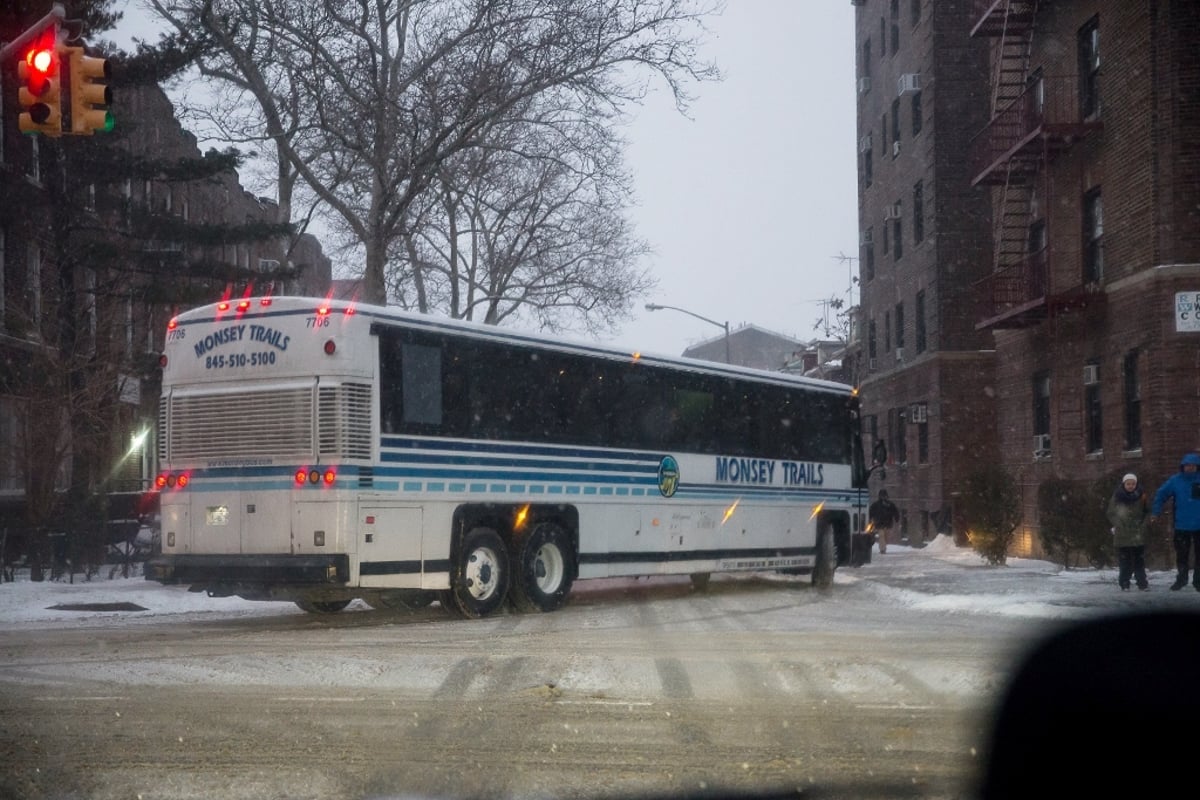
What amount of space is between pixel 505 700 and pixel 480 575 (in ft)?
21.7

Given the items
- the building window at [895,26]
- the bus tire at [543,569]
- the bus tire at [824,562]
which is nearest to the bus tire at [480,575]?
the bus tire at [543,569]

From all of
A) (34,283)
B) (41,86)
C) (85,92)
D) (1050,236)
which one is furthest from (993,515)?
(34,283)

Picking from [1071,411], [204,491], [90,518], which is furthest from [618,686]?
[1071,411]

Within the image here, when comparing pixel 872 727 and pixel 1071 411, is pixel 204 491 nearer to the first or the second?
pixel 872 727

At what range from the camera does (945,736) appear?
8289 mm

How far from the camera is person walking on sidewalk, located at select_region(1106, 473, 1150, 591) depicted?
62.0ft

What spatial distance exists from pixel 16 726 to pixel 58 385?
15.4 m

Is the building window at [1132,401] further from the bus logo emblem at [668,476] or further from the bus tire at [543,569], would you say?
the bus tire at [543,569]

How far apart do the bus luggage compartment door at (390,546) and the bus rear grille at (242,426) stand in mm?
963

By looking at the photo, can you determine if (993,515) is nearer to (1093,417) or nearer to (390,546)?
(1093,417)

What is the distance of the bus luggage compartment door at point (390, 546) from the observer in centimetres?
1450

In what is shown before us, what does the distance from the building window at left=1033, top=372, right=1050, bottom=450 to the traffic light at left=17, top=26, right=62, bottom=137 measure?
2096cm

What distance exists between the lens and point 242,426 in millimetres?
14945

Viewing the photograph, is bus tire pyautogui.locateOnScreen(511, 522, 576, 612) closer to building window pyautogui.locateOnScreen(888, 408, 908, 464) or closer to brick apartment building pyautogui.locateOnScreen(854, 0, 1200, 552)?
brick apartment building pyautogui.locateOnScreen(854, 0, 1200, 552)
